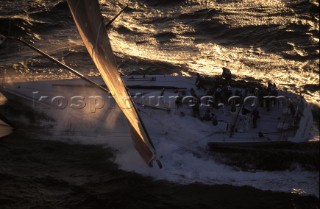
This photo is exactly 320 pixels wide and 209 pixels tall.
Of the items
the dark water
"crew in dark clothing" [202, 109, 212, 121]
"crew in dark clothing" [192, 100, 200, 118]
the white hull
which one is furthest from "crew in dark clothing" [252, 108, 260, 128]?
the dark water

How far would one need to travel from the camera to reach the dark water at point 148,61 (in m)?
17.1

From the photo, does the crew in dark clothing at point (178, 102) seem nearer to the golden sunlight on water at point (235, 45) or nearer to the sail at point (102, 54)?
the sail at point (102, 54)

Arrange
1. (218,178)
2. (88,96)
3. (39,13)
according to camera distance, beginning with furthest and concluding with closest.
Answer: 1. (39,13)
2. (88,96)
3. (218,178)

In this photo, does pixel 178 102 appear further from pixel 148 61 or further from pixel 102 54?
pixel 148 61

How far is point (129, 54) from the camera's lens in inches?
1211

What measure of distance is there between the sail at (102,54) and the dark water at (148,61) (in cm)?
273

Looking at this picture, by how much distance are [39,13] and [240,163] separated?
26904 mm

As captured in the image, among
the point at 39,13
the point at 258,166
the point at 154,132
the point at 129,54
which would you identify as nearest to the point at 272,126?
the point at 258,166

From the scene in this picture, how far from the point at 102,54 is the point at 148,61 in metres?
11.2

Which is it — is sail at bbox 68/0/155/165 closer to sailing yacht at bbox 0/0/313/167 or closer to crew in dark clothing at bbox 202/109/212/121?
sailing yacht at bbox 0/0/313/167

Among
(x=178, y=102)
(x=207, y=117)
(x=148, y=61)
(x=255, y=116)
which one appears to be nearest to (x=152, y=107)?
(x=178, y=102)

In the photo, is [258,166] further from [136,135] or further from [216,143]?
[136,135]

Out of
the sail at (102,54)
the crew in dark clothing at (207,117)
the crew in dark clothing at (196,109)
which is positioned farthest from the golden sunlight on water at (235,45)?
the sail at (102,54)

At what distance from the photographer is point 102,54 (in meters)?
18.5
